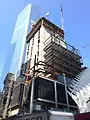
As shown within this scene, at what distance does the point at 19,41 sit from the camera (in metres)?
145

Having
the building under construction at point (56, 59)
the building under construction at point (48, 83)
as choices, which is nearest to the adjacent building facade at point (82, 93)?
the building under construction at point (48, 83)

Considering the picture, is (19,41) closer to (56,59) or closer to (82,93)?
(56,59)

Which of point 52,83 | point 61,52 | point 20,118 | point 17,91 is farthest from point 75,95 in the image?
point 20,118

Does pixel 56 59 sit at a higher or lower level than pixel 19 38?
lower

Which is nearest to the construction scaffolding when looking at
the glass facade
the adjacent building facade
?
the adjacent building facade

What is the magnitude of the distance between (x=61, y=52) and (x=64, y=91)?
49.0ft

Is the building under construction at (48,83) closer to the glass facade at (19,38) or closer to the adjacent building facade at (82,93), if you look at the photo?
the adjacent building facade at (82,93)

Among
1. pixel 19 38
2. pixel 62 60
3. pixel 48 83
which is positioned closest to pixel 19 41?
pixel 19 38

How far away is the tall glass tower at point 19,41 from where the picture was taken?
129m

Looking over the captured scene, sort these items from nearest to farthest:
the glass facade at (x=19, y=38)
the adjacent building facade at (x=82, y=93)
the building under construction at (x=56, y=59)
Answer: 1. the adjacent building facade at (x=82, y=93)
2. the building under construction at (x=56, y=59)
3. the glass facade at (x=19, y=38)

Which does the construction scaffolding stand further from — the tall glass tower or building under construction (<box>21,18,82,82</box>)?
the tall glass tower

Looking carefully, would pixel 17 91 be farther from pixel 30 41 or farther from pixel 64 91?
pixel 30 41

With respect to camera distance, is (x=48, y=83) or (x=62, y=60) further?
(x=62, y=60)

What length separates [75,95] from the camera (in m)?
28.3
